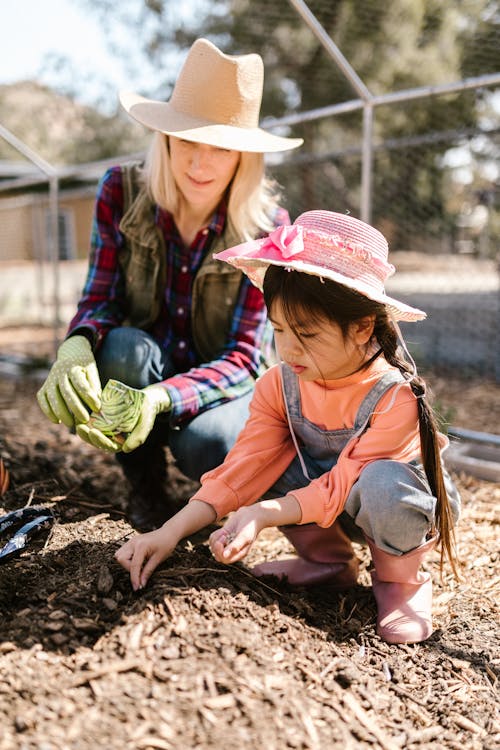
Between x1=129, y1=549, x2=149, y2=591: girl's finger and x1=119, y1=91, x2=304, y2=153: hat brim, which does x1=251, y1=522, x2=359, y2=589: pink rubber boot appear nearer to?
x1=129, y1=549, x2=149, y2=591: girl's finger

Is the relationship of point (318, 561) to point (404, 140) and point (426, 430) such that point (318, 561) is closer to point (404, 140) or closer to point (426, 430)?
point (426, 430)

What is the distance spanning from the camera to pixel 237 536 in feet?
4.68

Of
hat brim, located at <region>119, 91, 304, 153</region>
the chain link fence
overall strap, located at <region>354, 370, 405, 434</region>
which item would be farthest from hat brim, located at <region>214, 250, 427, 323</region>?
the chain link fence

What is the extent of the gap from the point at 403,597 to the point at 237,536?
463mm

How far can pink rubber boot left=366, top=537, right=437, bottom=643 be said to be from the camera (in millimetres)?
1565

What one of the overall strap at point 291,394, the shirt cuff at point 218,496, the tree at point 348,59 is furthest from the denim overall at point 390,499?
the tree at point 348,59

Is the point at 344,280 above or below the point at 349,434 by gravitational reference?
above

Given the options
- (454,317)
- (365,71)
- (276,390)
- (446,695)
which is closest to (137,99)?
(276,390)

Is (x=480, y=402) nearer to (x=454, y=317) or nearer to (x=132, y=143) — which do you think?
(x=454, y=317)

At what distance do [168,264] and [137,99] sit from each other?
523 millimetres

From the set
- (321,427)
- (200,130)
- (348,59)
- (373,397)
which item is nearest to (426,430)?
(373,397)

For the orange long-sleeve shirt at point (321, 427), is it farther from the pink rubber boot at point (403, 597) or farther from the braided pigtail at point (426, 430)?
the pink rubber boot at point (403, 597)

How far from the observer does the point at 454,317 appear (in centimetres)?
597

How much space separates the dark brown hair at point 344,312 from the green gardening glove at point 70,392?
56 cm
